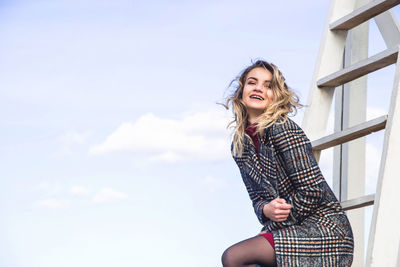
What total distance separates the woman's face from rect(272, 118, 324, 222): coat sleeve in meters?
0.17

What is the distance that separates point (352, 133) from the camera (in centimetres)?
259

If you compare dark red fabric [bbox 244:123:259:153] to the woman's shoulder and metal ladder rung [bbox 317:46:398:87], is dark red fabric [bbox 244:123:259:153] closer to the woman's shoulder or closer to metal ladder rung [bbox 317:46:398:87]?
the woman's shoulder

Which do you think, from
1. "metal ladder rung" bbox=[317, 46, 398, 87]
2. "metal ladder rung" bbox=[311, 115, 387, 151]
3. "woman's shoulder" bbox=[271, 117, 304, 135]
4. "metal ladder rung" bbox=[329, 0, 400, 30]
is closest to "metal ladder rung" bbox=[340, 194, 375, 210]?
"metal ladder rung" bbox=[311, 115, 387, 151]

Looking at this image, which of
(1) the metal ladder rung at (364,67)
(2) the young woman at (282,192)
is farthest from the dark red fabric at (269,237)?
(1) the metal ladder rung at (364,67)

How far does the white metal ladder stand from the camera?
2268 mm

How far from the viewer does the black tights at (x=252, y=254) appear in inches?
94.0

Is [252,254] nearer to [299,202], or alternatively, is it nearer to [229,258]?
[229,258]

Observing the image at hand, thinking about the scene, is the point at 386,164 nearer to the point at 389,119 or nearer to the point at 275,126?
the point at 389,119

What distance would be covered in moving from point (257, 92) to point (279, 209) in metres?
0.49

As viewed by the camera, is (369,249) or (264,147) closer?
(369,249)

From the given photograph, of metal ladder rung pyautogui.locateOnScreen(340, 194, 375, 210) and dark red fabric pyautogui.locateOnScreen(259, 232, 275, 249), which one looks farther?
metal ladder rung pyautogui.locateOnScreen(340, 194, 375, 210)

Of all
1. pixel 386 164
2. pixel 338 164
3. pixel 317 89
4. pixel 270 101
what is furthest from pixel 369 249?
pixel 338 164

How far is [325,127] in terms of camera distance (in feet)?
9.59

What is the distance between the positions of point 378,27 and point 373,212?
1.47 metres
